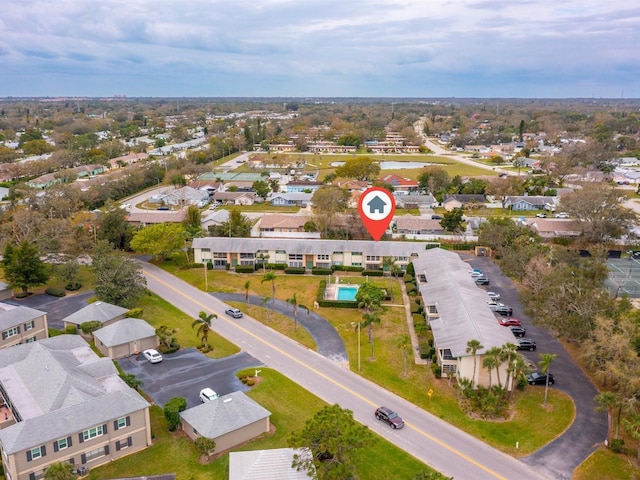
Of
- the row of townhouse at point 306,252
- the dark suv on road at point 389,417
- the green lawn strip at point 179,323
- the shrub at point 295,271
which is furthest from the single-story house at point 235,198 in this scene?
the dark suv on road at point 389,417

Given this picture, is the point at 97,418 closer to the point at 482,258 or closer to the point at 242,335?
the point at 242,335

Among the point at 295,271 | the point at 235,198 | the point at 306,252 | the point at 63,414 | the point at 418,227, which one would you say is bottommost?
the point at 295,271

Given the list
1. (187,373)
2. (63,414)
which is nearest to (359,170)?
(187,373)

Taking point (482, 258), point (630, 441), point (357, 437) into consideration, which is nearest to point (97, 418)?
point (357, 437)

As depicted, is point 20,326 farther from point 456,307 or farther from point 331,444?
point 456,307

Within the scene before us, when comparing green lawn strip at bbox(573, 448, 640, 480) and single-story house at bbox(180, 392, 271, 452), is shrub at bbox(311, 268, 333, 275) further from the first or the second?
green lawn strip at bbox(573, 448, 640, 480)

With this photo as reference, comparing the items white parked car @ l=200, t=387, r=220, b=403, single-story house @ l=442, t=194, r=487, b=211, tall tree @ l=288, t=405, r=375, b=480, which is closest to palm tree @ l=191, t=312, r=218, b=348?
white parked car @ l=200, t=387, r=220, b=403

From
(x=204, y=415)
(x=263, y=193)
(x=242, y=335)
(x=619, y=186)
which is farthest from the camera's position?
(x=619, y=186)
